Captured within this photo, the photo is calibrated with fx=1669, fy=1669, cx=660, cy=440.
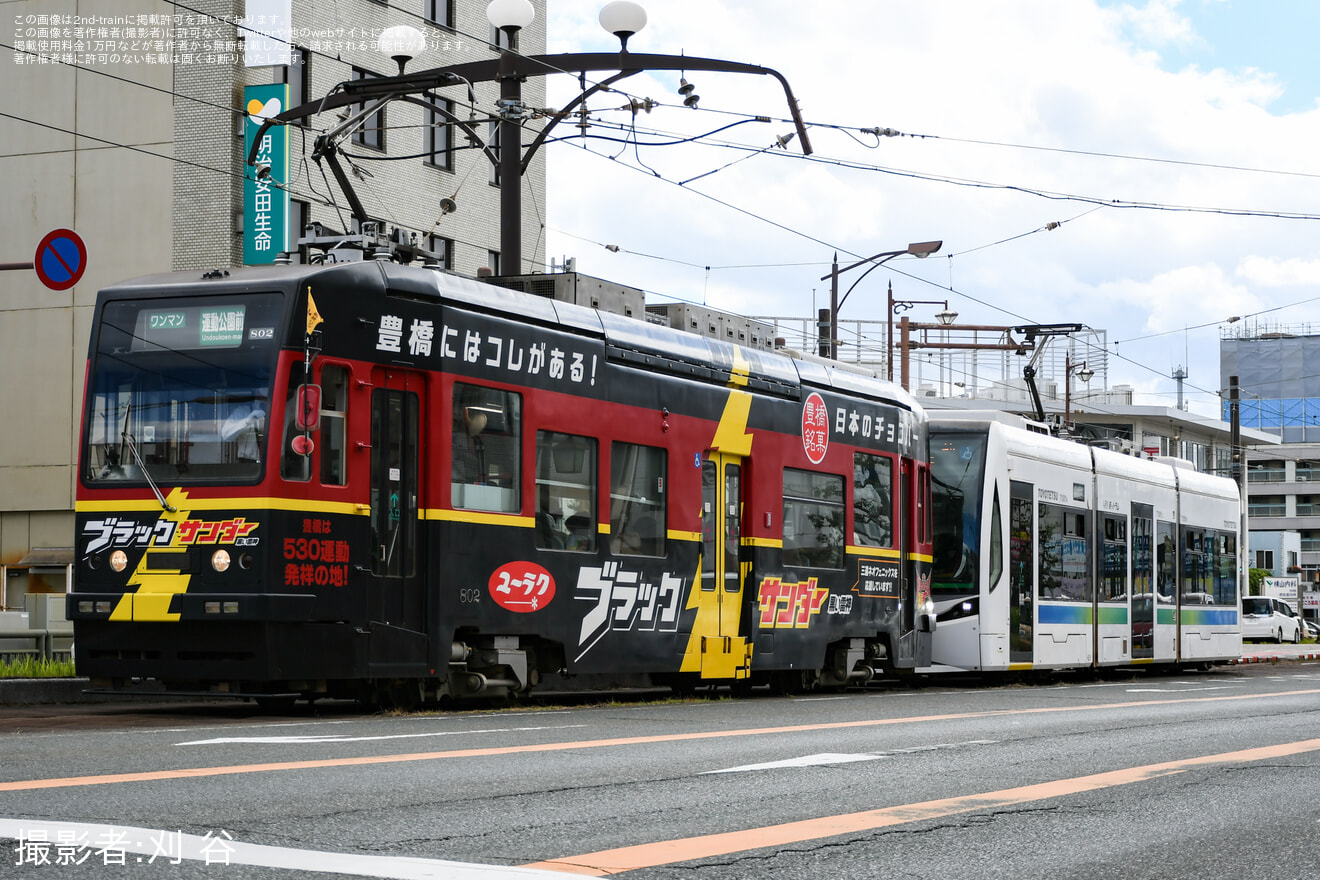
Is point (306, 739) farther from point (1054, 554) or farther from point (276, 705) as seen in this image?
point (1054, 554)

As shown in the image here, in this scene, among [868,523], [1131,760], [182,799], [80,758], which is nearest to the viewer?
[182,799]

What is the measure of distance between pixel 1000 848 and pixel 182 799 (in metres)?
3.33

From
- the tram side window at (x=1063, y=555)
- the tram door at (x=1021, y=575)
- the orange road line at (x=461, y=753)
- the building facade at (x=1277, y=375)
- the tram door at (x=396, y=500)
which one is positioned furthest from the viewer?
the building facade at (x=1277, y=375)

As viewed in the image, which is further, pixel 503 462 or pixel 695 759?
pixel 503 462

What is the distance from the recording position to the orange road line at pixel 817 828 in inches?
223

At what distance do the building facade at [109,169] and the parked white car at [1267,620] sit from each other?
117ft

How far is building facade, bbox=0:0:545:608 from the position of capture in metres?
31.8

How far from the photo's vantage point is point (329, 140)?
15516 millimetres

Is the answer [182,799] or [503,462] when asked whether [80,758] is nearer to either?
[182,799]

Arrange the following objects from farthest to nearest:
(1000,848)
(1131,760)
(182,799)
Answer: (1131,760) < (182,799) < (1000,848)

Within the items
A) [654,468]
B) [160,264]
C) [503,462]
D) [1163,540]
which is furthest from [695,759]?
[160,264]

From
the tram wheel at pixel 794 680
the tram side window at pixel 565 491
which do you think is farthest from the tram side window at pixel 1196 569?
the tram side window at pixel 565 491

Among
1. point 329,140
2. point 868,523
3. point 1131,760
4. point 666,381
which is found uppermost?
point 329,140

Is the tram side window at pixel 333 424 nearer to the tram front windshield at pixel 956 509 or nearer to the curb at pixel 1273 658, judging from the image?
the tram front windshield at pixel 956 509
